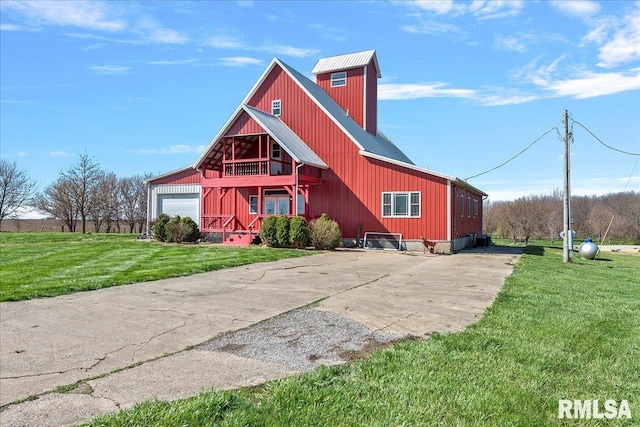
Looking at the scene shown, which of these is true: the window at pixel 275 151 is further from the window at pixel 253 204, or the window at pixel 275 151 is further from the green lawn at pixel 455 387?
the green lawn at pixel 455 387

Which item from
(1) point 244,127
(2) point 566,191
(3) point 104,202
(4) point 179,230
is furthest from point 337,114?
(3) point 104,202

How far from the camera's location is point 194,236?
74.7 feet

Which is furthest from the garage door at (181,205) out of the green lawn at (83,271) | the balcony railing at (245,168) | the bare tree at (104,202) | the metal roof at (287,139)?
the bare tree at (104,202)

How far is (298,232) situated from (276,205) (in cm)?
477

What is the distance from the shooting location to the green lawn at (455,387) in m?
3.10

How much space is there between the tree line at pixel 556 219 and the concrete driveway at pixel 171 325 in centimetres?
2847

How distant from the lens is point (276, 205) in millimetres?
23234

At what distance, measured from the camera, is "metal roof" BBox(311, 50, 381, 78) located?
25891 millimetres

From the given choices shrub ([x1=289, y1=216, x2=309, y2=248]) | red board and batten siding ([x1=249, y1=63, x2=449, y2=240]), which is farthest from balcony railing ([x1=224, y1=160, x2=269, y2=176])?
shrub ([x1=289, y1=216, x2=309, y2=248])

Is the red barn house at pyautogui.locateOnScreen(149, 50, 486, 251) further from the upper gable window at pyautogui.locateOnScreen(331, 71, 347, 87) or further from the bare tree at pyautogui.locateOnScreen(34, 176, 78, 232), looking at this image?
the bare tree at pyautogui.locateOnScreen(34, 176, 78, 232)

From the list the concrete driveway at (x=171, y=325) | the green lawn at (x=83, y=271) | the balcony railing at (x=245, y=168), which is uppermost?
the balcony railing at (x=245, y=168)

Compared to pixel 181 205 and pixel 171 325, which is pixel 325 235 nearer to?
pixel 181 205

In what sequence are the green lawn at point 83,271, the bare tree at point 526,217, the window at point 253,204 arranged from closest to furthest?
the green lawn at point 83,271, the window at point 253,204, the bare tree at point 526,217

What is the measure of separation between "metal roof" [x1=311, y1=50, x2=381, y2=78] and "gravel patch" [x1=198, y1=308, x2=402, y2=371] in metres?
22.3
